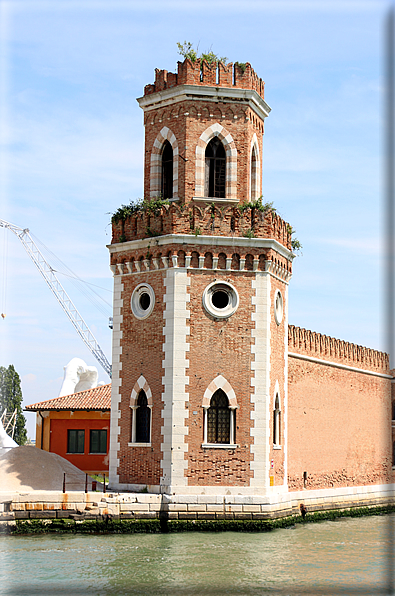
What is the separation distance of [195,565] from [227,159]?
1191 cm

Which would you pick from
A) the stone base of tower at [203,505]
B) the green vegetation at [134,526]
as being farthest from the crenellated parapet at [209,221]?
the green vegetation at [134,526]

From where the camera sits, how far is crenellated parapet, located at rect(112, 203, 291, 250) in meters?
21.9

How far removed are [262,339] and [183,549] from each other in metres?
6.36

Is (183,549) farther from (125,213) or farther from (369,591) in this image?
(125,213)

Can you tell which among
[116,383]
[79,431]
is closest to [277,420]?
[116,383]

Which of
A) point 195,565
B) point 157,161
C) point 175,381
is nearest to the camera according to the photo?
point 195,565

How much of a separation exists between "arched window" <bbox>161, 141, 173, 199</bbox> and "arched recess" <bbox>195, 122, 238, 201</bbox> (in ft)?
4.16

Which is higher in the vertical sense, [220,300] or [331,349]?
[220,300]

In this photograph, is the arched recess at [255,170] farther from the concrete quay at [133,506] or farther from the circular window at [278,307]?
the concrete quay at [133,506]

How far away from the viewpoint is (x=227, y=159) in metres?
23.1

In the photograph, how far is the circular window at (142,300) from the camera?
22.1 meters

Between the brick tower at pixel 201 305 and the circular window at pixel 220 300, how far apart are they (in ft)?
0.10

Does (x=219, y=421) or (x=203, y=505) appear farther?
(x=219, y=421)

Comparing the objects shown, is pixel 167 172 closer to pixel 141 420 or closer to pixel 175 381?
pixel 175 381
